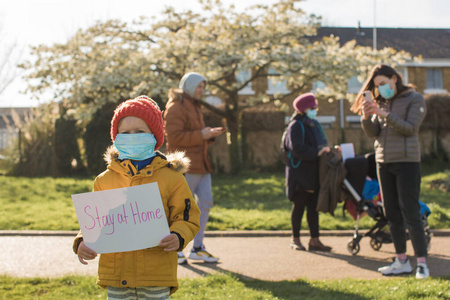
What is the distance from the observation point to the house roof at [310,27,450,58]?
105 ft

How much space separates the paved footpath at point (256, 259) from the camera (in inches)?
231

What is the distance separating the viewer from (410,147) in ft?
17.9

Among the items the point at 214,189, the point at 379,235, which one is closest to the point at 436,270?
the point at 379,235

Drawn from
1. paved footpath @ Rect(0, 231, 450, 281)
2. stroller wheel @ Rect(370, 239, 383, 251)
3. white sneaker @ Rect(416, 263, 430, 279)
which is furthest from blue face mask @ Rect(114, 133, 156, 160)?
stroller wheel @ Rect(370, 239, 383, 251)

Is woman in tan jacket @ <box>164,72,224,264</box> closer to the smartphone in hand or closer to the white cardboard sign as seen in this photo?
the smartphone in hand

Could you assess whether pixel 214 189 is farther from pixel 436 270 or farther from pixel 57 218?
pixel 436 270

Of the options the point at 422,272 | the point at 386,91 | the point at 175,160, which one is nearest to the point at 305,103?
the point at 386,91

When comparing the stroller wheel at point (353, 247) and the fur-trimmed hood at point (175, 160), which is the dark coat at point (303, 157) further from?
the fur-trimmed hood at point (175, 160)

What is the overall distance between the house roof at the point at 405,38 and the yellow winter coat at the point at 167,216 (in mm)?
29377

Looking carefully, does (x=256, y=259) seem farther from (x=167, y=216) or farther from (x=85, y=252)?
(x=85, y=252)

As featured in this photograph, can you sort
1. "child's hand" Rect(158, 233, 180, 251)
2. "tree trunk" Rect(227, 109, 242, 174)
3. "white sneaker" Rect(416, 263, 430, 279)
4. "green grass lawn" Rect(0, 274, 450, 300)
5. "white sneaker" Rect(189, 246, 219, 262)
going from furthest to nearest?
"tree trunk" Rect(227, 109, 242, 174) → "white sneaker" Rect(189, 246, 219, 262) → "white sneaker" Rect(416, 263, 430, 279) → "green grass lawn" Rect(0, 274, 450, 300) → "child's hand" Rect(158, 233, 180, 251)

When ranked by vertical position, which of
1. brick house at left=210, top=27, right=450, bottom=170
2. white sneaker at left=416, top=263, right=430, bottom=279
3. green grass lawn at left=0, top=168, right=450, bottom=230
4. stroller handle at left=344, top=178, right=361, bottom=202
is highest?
brick house at left=210, top=27, right=450, bottom=170

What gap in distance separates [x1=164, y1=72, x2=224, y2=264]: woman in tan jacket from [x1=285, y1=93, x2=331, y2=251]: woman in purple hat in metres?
1.20

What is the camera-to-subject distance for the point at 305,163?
6.97 metres
